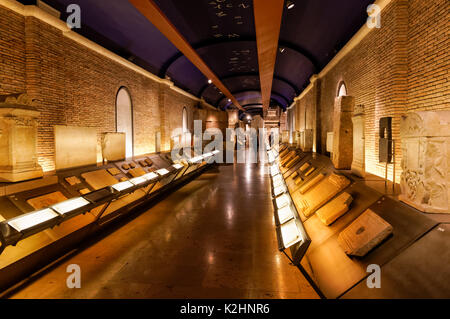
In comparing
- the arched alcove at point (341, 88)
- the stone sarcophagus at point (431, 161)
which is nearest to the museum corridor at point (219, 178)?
the stone sarcophagus at point (431, 161)

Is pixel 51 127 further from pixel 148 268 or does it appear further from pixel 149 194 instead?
pixel 148 268

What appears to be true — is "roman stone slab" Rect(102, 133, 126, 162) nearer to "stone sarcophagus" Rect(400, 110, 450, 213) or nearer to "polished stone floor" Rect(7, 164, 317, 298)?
"polished stone floor" Rect(7, 164, 317, 298)

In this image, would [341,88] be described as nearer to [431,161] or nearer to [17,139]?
[431,161]

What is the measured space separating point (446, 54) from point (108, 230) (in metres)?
7.36

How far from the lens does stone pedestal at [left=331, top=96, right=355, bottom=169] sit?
17.0ft

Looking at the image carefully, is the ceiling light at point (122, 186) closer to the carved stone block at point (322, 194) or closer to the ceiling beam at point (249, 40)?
the carved stone block at point (322, 194)

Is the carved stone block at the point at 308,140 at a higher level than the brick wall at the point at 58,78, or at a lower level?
lower

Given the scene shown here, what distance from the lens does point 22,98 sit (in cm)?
427

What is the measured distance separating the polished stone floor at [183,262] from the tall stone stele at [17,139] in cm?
191

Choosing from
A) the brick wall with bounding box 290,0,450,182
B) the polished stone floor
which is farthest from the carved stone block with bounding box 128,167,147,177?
the brick wall with bounding box 290,0,450,182

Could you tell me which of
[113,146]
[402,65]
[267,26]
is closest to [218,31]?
[267,26]

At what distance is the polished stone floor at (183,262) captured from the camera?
284 centimetres

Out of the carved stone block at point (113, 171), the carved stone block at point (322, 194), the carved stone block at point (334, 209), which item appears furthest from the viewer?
the carved stone block at point (113, 171)

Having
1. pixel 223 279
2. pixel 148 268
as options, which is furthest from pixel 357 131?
pixel 148 268
